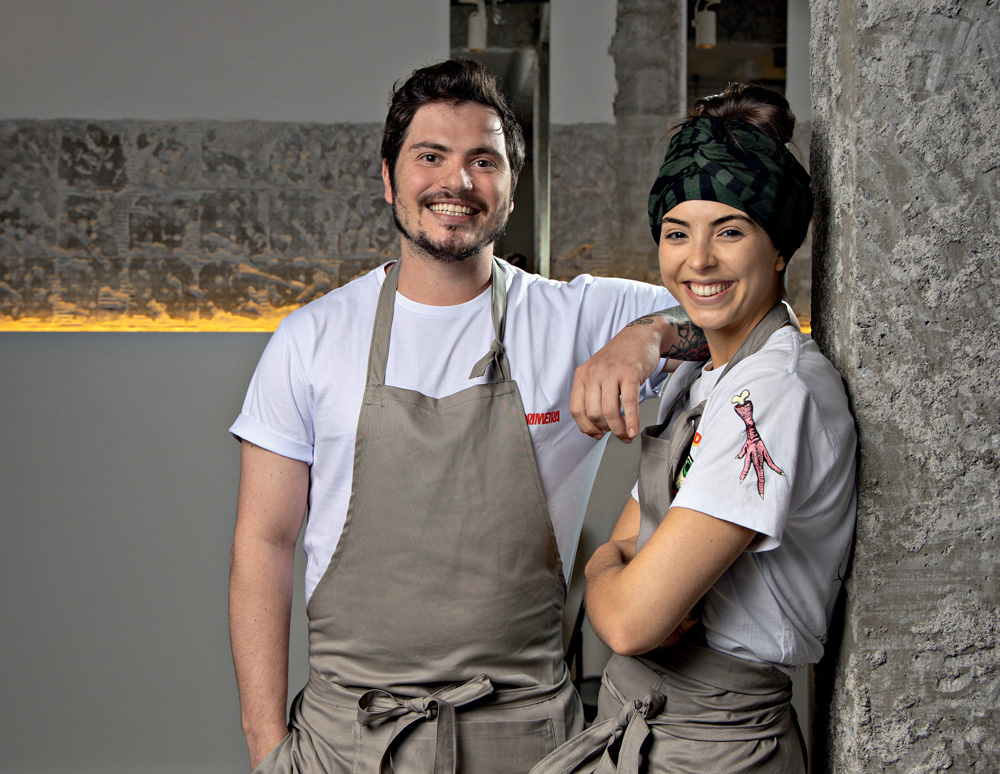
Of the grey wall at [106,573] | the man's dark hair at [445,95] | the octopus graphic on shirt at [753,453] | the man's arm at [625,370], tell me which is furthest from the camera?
the grey wall at [106,573]

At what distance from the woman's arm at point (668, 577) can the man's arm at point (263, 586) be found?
0.69 metres

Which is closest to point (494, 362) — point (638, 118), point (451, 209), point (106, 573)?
point (451, 209)

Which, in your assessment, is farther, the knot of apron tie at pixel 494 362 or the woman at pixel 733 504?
the knot of apron tie at pixel 494 362

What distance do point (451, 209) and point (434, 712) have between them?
2.66ft

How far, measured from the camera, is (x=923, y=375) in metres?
1.04

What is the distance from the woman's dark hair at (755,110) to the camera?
1.09m

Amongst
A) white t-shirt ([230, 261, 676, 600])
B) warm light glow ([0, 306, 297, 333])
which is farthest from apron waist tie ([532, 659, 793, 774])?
warm light glow ([0, 306, 297, 333])

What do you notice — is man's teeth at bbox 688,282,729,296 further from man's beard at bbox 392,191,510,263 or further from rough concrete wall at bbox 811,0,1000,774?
man's beard at bbox 392,191,510,263

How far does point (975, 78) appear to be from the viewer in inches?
39.9

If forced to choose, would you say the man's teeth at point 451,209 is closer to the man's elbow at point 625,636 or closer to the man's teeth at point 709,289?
the man's teeth at point 709,289

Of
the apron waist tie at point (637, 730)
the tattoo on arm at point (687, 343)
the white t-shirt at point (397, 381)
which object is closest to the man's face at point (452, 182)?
the white t-shirt at point (397, 381)

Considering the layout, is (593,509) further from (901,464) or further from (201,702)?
(901,464)

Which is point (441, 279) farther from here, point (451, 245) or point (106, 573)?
point (106, 573)

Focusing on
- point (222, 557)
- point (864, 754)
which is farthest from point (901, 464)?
point (222, 557)
